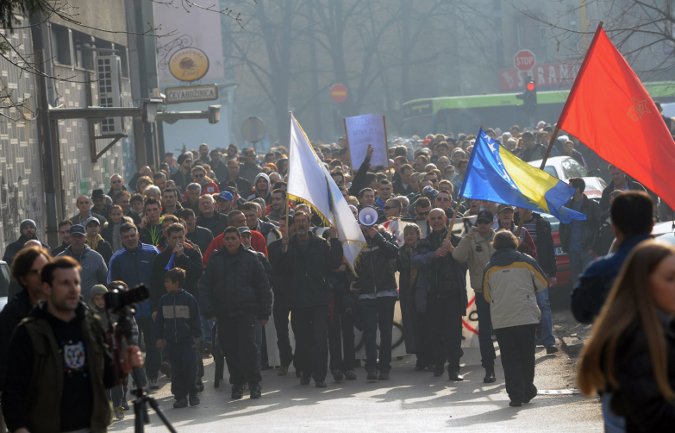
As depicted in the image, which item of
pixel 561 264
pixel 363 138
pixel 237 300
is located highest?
pixel 363 138

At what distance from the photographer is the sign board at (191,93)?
2608cm

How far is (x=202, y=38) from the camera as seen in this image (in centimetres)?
4562

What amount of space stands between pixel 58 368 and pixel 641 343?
2.93 metres

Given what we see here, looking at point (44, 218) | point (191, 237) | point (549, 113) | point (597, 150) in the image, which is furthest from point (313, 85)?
point (597, 150)

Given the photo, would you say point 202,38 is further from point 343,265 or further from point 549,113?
point 343,265

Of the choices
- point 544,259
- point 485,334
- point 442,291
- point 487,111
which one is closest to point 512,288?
point 485,334

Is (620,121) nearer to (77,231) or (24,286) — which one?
(77,231)

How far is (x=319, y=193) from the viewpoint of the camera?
15.3 m

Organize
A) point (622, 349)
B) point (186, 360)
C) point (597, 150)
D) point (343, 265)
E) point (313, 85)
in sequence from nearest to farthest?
1. point (622, 349)
2. point (597, 150)
3. point (186, 360)
4. point (343, 265)
5. point (313, 85)

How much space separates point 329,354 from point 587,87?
450cm

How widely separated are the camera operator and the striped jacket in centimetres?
646

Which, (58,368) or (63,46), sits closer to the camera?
(58,368)

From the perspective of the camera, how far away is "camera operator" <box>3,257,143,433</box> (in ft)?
22.5

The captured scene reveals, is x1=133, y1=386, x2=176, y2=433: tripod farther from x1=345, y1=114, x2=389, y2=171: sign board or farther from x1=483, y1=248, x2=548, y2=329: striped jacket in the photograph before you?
x1=345, y1=114, x2=389, y2=171: sign board
